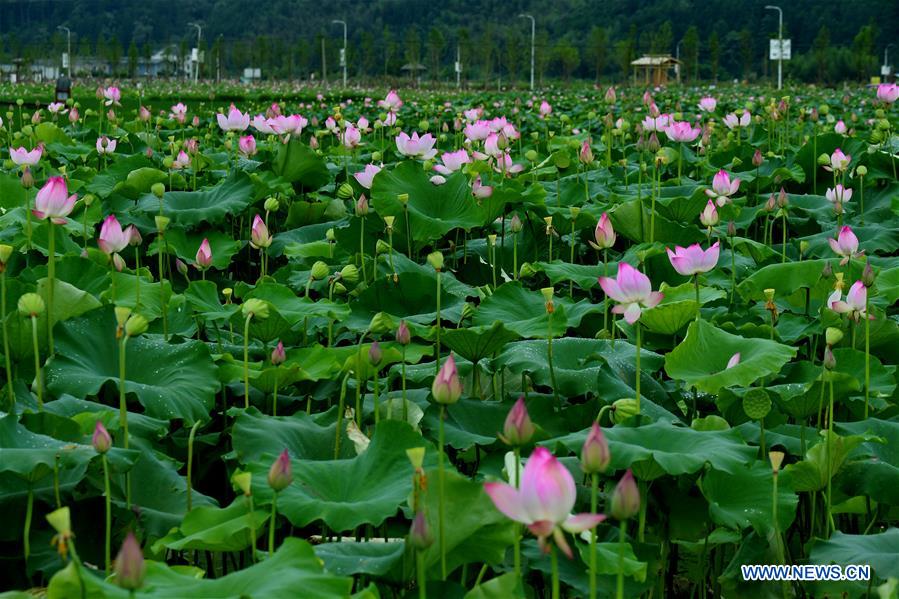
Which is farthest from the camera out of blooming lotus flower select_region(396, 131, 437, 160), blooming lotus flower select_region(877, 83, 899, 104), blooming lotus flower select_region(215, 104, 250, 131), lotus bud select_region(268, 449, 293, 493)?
blooming lotus flower select_region(877, 83, 899, 104)

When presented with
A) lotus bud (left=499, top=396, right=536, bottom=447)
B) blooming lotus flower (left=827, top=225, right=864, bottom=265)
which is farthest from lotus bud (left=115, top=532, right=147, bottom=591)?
blooming lotus flower (left=827, top=225, right=864, bottom=265)

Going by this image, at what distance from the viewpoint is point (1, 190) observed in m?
2.94

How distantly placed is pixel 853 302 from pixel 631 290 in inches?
17.5

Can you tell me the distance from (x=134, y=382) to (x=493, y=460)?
0.57 m

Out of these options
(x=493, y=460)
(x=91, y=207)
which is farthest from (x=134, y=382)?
(x=91, y=207)

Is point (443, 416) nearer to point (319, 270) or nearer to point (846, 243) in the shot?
point (319, 270)

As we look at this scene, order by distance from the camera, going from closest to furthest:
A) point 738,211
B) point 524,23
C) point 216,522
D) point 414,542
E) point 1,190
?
point 414,542 → point 216,522 → point 738,211 → point 1,190 → point 524,23

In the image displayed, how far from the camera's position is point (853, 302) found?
5.26ft

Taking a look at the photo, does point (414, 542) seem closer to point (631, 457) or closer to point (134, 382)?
point (631, 457)

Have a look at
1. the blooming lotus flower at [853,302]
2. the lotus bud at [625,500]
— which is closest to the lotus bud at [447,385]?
the lotus bud at [625,500]

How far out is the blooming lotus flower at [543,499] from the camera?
79 centimetres

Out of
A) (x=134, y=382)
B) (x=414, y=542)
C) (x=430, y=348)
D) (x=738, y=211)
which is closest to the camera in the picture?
(x=414, y=542)

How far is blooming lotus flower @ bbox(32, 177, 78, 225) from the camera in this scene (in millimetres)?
1602

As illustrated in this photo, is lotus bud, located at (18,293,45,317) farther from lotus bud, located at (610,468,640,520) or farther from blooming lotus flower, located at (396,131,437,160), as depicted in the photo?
blooming lotus flower, located at (396,131,437,160)
